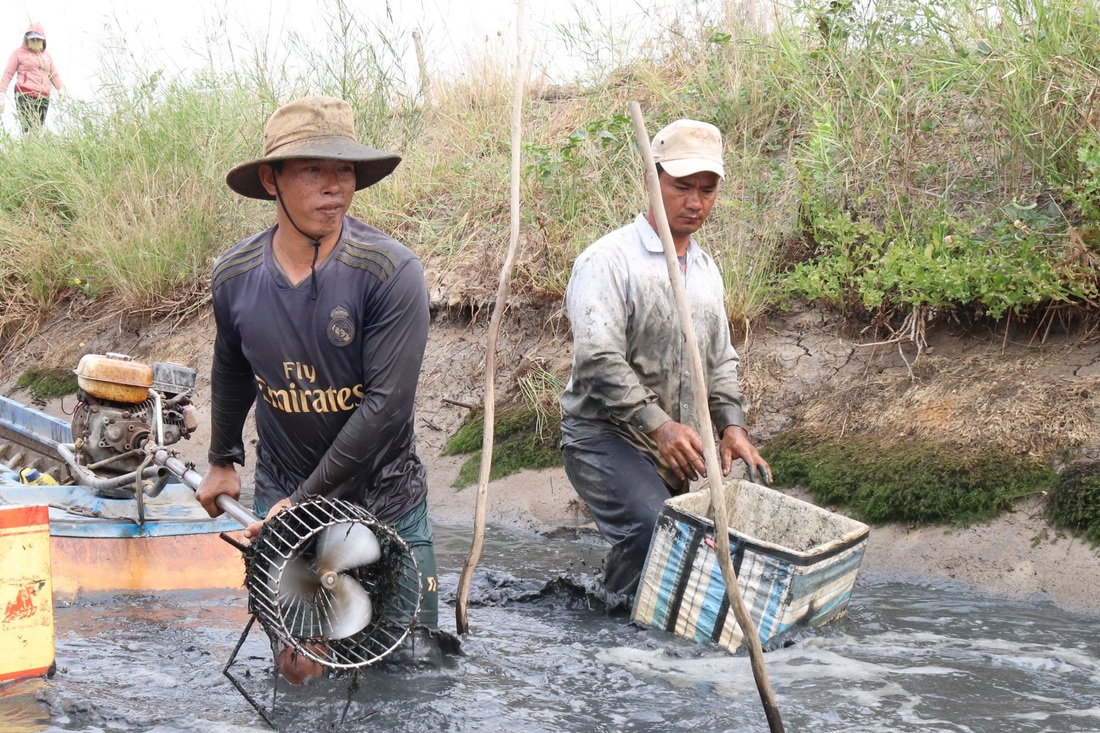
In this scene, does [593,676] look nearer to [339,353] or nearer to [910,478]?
[339,353]

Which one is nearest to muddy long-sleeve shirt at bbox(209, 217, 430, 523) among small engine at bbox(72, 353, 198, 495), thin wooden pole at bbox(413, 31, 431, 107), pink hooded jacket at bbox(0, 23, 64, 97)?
small engine at bbox(72, 353, 198, 495)

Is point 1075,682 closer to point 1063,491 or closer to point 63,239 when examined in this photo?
point 1063,491

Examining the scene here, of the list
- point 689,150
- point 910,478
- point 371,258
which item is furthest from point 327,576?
point 910,478

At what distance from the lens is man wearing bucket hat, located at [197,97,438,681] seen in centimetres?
352

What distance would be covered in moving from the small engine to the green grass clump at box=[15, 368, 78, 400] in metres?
4.76

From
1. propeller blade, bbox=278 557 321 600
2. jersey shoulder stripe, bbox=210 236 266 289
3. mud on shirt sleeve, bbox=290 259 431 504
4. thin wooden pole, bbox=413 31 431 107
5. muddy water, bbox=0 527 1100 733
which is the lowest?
muddy water, bbox=0 527 1100 733

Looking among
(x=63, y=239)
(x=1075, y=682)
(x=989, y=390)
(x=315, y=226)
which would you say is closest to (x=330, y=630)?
(x=315, y=226)

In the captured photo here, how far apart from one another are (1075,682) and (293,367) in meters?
2.94

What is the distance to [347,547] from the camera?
10.7ft

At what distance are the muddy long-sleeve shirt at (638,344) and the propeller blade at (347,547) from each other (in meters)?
1.55

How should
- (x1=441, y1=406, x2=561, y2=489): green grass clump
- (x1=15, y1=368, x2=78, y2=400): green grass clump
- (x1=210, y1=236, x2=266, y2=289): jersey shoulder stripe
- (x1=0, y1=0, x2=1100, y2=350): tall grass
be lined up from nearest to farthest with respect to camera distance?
(x1=210, y1=236, x2=266, y2=289): jersey shoulder stripe < (x1=0, y1=0, x2=1100, y2=350): tall grass < (x1=441, y1=406, x2=561, y2=489): green grass clump < (x1=15, y1=368, x2=78, y2=400): green grass clump

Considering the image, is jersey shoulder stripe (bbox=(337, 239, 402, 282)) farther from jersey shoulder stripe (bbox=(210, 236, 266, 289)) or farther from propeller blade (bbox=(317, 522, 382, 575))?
propeller blade (bbox=(317, 522, 382, 575))

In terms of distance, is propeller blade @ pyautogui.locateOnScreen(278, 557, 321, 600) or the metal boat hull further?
the metal boat hull

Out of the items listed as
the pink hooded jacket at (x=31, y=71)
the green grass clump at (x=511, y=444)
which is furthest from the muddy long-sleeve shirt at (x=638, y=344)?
the pink hooded jacket at (x=31, y=71)
